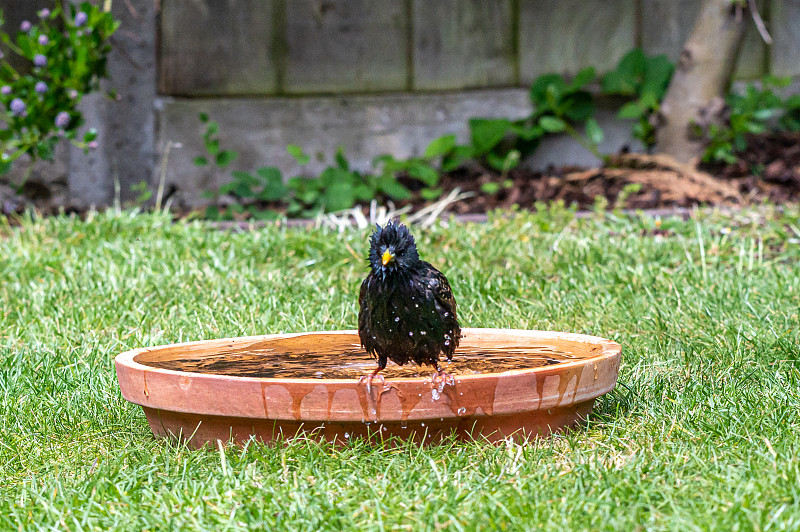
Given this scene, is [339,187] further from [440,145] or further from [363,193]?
[440,145]

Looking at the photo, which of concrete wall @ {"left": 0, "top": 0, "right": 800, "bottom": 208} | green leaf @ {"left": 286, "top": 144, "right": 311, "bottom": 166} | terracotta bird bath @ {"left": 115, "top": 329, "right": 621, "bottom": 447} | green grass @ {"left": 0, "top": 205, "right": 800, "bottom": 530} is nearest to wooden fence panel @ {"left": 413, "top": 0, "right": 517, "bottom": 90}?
concrete wall @ {"left": 0, "top": 0, "right": 800, "bottom": 208}

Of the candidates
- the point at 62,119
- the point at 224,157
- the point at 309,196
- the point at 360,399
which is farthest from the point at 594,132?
the point at 360,399

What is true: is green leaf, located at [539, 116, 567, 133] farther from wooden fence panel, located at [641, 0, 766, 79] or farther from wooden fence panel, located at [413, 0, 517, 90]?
wooden fence panel, located at [641, 0, 766, 79]

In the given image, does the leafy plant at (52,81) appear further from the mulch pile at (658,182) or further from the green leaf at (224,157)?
the mulch pile at (658,182)

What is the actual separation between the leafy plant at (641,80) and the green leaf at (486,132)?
0.71 meters

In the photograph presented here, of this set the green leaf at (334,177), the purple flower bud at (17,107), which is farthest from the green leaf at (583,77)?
the purple flower bud at (17,107)

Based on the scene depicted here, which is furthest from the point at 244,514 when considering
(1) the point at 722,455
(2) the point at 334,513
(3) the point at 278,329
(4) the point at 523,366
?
(3) the point at 278,329

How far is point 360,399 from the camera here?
6.59 ft

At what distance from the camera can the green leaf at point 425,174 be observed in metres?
5.66

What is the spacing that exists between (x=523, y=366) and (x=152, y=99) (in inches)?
159

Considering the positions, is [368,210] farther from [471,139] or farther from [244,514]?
[244,514]

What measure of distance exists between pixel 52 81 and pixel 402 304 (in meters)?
3.55

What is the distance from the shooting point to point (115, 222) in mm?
4715

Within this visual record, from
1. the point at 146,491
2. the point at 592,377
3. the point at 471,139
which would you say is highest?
the point at 471,139
